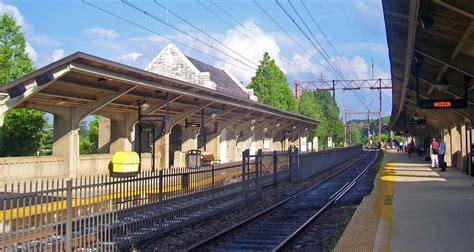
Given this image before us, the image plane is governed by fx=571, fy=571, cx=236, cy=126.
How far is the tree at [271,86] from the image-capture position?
6706 cm

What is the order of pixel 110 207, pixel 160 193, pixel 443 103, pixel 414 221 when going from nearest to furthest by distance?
pixel 110 207
pixel 414 221
pixel 160 193
pixel 443 103

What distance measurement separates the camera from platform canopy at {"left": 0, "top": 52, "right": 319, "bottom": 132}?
1891cm

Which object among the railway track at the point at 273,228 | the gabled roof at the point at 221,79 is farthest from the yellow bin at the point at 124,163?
the gabled roof at the point at 221,79

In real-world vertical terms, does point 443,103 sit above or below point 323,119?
below

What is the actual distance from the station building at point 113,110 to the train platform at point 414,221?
10.5 meters

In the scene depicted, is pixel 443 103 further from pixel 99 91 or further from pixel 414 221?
pixel 99 91

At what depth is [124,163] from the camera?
69.3 feet

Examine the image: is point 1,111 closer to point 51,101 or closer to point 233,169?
point 51,101

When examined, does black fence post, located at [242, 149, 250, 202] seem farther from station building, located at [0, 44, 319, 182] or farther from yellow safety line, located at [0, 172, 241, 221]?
station building, located at [0, 44, 319, 182]

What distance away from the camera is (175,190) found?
1298 cm

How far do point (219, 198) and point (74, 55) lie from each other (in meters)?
6.84

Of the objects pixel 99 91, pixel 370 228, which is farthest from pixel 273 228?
pixel 99 91

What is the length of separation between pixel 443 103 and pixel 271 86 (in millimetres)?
48860

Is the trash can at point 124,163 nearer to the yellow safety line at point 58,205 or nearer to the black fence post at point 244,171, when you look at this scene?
the black fence post at point 244,171
